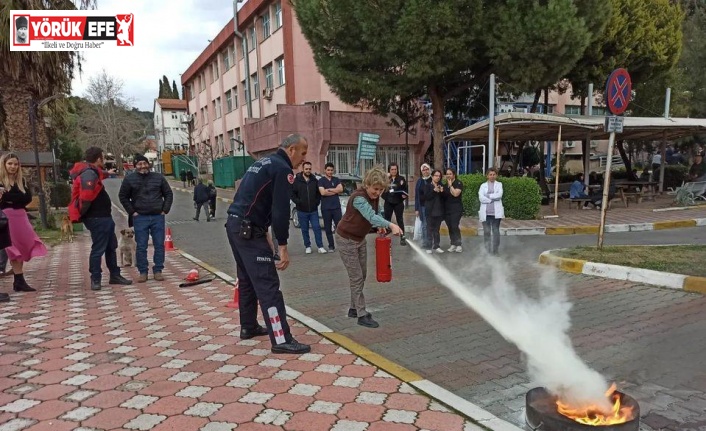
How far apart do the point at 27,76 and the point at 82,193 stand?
1148 centimetres

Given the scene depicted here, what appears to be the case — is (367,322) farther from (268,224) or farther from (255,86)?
(255,86)

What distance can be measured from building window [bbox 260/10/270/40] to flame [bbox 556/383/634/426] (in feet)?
94.7

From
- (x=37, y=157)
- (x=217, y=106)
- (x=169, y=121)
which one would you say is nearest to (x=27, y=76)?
(x=37, y=157)

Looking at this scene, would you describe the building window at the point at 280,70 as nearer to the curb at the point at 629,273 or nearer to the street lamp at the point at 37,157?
the street lamp at the point at 37,157

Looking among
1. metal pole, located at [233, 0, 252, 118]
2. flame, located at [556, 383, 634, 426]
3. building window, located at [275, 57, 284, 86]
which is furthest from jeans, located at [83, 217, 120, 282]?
metal pole, located at [233, 0, 252, 118]

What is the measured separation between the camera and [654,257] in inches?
283

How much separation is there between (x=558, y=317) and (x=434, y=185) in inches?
171

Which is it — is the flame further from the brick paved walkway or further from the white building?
the white building

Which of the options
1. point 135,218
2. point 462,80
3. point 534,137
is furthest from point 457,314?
point 534,137

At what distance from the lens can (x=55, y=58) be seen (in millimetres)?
15305

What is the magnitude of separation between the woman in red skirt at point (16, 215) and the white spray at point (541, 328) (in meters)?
5.93

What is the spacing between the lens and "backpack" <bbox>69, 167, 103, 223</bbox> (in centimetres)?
636

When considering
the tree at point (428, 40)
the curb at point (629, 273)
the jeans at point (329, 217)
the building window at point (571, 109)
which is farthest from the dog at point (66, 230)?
the building window at point (571, 109)

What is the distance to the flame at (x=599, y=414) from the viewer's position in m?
2.67
